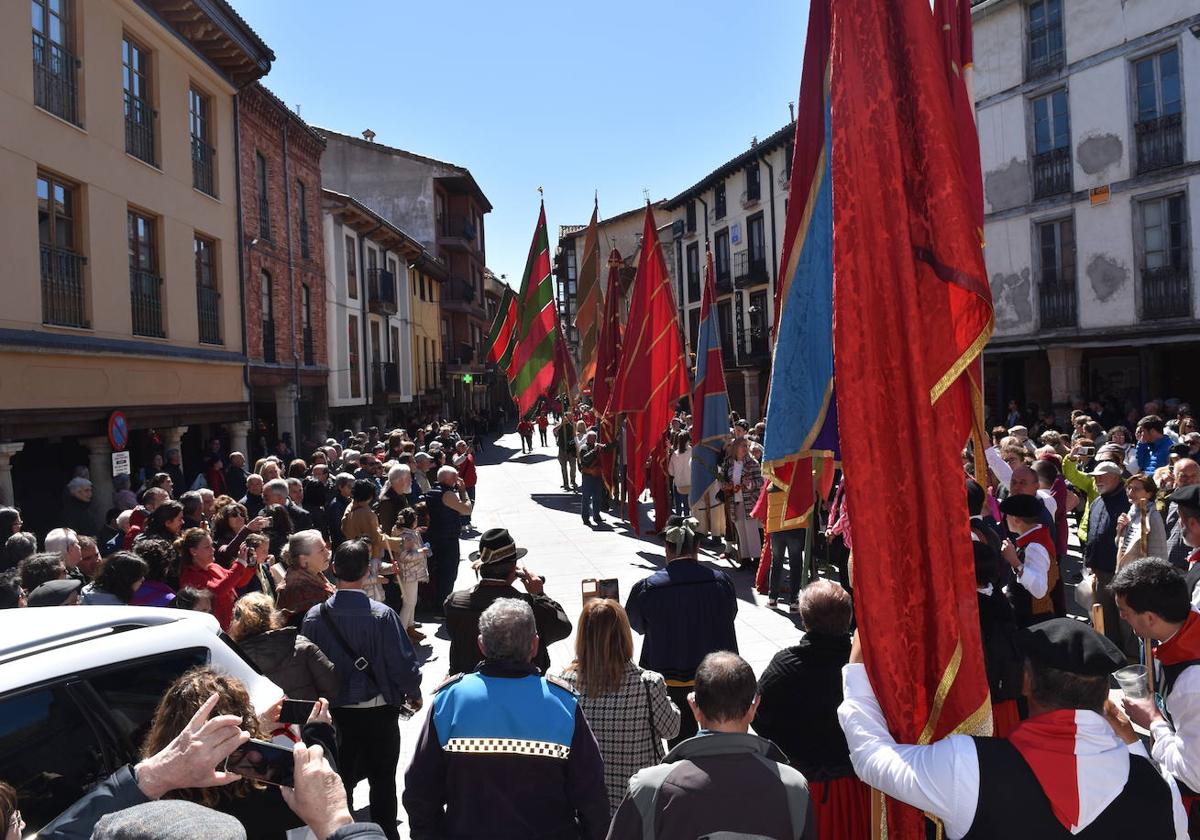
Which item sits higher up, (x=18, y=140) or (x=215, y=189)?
(x=215, y=189)

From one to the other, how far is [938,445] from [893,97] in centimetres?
97

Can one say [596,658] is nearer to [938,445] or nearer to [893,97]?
[938,445]

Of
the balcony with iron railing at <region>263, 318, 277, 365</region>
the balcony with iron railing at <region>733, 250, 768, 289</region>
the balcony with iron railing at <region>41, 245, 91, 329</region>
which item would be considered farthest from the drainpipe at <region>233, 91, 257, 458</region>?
the balcony with iron railing at <region>733, 250, 768, 289</region>

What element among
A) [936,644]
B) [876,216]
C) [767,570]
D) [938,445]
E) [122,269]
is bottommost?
[767,570]

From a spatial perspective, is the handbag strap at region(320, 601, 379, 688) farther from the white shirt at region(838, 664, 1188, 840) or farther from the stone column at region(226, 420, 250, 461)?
the stone column at region(226, 420, 250, 461)

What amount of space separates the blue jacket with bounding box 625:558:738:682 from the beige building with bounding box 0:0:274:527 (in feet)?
30.3

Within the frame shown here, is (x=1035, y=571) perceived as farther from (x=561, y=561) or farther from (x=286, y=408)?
(x=286, y=408)

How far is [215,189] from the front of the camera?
17188 millimetres

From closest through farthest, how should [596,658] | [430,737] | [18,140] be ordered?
[430,737] < [596,658] < [18,140]

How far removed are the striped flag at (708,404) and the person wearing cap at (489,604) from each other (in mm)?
6052

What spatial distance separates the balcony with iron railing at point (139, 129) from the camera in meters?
14.0

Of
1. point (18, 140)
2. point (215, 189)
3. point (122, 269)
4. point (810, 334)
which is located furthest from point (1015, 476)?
point (215, 189)

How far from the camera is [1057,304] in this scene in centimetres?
2148

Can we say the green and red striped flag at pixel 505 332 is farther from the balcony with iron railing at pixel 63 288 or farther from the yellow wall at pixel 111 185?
the balcony with iron railing at pixel 63 288
